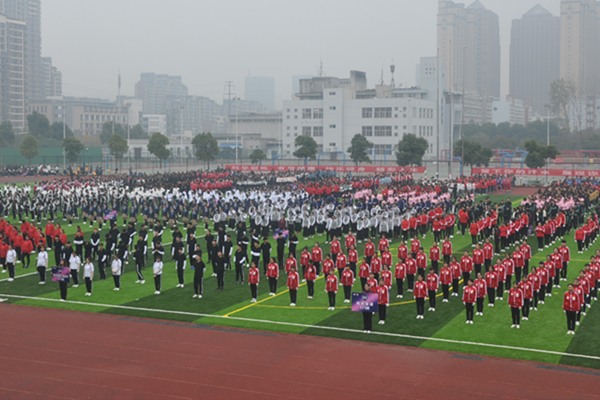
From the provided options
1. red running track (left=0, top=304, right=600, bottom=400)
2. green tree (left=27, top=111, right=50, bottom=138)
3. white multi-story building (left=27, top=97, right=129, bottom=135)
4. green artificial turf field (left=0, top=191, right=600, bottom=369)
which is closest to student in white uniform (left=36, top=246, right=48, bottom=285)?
green artificial turf field (left=0, top=191, right=600, bottom=369)

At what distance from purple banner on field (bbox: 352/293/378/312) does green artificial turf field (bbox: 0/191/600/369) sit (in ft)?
2.25

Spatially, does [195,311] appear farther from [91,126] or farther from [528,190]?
[91,126]

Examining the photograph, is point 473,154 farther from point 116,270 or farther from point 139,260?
point 116,270

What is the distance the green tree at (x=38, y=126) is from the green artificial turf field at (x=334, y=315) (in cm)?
10384

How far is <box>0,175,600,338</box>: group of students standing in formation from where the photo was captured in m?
17.7

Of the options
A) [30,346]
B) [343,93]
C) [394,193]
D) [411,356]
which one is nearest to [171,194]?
[394,193]

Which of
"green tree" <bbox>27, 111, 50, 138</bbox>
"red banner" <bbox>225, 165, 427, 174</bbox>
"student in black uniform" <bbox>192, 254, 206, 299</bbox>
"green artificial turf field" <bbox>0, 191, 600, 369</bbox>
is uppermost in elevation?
"green tree" <bbox>27, 111, 50, 138</bbox>

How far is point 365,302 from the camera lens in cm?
1516

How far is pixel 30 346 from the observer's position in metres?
14.5

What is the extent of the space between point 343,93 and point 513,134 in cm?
5917

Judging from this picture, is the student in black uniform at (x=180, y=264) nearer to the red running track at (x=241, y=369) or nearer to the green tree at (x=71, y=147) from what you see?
the red running track at (x=241, y=369)

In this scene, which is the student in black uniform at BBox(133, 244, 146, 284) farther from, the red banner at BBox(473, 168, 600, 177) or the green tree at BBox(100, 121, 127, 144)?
the green tree at BBox(100, 121, 127, 144)

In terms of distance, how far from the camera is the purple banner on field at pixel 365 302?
49.4 feet

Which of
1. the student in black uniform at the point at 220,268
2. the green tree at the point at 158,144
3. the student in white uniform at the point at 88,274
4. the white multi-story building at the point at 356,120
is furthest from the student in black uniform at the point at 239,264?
the white multi-story building at the point at 356,120
